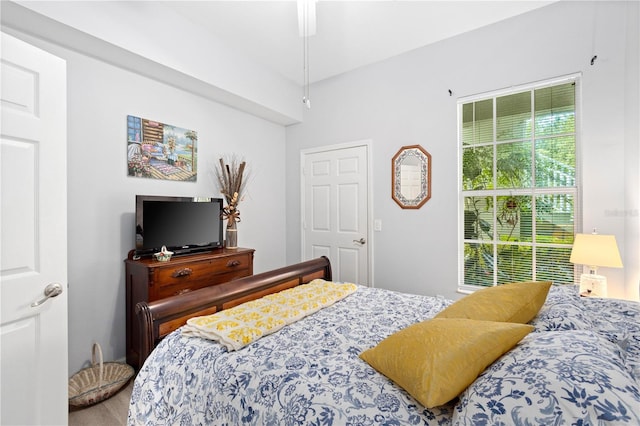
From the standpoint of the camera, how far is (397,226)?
3314 mm

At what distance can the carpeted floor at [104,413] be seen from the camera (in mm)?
1845

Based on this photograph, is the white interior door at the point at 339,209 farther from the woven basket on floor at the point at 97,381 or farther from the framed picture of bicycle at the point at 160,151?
the woven basket on floor at the point at 97,381

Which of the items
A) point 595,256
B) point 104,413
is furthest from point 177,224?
point 595,256

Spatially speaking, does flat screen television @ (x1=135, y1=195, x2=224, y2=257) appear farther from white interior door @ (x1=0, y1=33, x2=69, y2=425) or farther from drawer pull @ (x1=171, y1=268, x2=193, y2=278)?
white interior door @ (x1=0, y1=33, x2=69, y2=425)

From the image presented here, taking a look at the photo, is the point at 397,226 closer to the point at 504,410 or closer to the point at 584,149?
the point at 584,149

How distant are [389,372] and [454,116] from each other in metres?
2.70

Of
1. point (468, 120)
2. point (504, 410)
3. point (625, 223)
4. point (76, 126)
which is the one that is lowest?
point (504, 410)

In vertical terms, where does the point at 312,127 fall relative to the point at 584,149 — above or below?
above

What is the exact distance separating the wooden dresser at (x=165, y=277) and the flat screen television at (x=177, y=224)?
130 millimetres

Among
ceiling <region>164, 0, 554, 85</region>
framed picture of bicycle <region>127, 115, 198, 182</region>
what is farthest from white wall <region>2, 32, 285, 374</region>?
ceiling <region>164, 0, 554, 85</region>

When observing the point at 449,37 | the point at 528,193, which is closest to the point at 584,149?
the point at 528,193

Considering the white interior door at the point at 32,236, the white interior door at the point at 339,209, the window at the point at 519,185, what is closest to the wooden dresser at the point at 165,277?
the white interior door at the point at 32,236

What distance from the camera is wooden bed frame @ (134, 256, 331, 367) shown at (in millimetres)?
1447

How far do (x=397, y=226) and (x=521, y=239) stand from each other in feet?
3.79
